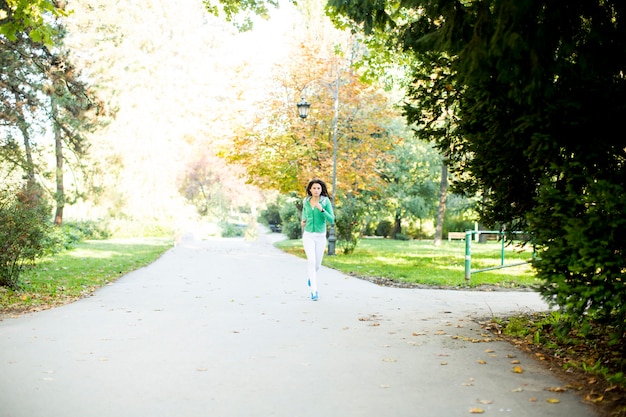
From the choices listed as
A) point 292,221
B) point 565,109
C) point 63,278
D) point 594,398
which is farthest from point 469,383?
point 292,221

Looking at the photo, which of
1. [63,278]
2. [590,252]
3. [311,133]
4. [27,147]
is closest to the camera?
[590,252]

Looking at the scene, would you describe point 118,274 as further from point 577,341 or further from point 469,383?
point 469,383

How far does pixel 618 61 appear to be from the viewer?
17.7ft

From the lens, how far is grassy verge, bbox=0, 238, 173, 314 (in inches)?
380

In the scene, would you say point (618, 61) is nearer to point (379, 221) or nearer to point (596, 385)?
point (596, 385)

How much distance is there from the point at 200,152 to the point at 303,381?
46339 millimetres

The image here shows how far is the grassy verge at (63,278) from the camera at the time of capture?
9.65 m

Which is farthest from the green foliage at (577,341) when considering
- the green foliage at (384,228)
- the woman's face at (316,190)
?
the green foliage at (384,228)

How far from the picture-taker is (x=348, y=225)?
22.9m

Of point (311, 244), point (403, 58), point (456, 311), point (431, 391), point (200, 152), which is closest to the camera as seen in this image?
point (431, 391)

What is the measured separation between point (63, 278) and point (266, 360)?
960 cm

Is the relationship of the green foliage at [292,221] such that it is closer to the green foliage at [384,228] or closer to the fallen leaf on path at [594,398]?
the green foliage at [384,228]

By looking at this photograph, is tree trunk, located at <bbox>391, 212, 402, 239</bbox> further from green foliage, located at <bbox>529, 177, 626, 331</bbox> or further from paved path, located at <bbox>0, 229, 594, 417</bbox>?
green foliage, located at <bbox>529, 177, 626, 331</bbox>

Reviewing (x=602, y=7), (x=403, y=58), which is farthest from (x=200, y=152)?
(x=602, y=7)
